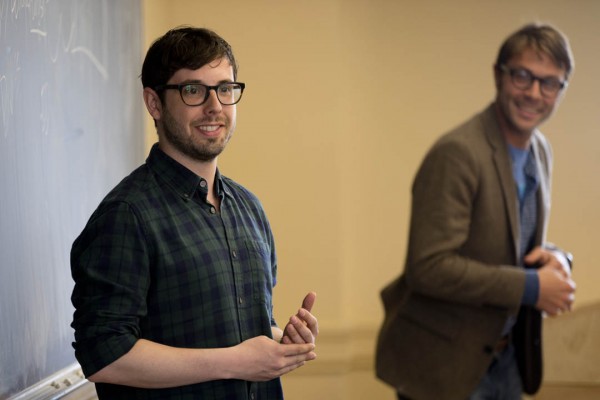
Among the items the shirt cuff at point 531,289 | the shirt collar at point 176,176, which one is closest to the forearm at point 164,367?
the shirt collar at point 176,176

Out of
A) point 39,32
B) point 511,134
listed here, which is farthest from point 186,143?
point 511,134

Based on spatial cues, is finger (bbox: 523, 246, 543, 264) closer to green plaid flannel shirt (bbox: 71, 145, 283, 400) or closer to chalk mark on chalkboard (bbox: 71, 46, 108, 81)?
green plaid flannel shirt (bbox: 71, 145, 283, 400)

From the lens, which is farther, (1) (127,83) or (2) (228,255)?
(1) (127,83)

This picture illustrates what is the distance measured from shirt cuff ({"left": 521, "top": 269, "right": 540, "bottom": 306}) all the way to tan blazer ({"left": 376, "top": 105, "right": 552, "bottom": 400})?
3 cm

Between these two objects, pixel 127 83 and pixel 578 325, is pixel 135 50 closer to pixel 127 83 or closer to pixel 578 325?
pixel 127 83

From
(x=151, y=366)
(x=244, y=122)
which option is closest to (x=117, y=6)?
(x=244, y=122)

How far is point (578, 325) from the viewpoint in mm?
3682

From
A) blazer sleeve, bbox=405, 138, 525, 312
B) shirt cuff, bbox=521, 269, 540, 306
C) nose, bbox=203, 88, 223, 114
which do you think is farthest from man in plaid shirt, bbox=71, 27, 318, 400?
shirt cuff, bbox=521, 269, 540, 306

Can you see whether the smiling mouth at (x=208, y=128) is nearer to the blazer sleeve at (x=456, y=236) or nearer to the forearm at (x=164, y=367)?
the forearm at (x=164, y=367)

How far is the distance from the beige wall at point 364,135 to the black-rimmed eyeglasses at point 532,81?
1267 millimetres

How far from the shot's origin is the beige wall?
138 inches

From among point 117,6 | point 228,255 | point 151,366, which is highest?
point 117,6

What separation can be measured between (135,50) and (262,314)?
1.43 meters

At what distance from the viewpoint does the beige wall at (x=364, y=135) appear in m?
3.50
